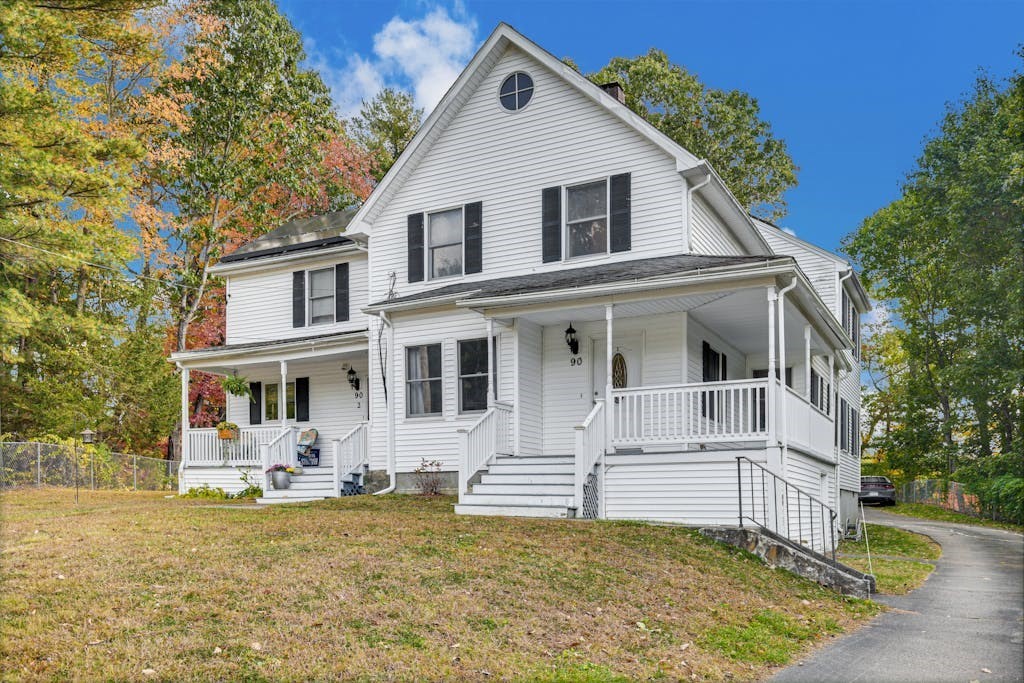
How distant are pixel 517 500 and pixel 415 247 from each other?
6619 mm

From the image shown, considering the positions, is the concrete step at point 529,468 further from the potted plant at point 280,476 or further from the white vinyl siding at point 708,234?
the potted plant at point 280,476

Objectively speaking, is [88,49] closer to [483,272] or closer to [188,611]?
[483,272]

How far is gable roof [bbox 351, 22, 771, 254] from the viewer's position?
15.9 metres

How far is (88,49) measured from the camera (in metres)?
21.3

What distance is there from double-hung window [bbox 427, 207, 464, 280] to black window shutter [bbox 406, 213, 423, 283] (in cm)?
16

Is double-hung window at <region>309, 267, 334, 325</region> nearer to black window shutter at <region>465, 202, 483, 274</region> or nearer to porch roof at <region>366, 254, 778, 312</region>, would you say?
porch roof at <region>366, 254, 778, 312</region>

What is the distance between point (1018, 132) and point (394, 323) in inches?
916

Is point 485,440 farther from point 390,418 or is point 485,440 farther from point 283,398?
point 283,398

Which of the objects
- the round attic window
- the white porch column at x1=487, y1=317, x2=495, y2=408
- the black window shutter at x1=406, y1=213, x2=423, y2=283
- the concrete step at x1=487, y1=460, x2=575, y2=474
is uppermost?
the round attic window

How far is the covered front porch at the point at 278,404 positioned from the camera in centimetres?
2038

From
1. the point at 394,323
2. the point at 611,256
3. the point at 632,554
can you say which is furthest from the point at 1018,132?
the point at 632,554

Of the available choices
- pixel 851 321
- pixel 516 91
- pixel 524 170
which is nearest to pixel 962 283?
pixel 851 321

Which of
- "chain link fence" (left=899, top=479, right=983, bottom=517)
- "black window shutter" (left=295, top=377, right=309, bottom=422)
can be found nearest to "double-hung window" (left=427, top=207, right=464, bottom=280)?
"black window shutter" (left=295, top=377, right=309, bottom=422)

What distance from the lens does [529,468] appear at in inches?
569
